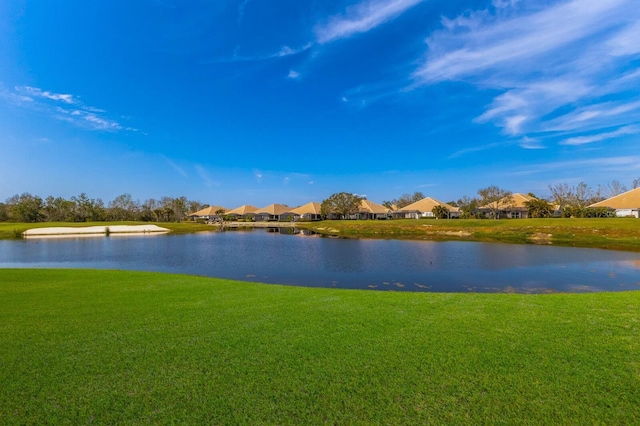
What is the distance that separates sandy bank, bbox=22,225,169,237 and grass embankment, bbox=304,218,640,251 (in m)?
28.0

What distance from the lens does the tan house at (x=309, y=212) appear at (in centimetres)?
8056

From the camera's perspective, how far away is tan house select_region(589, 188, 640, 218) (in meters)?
50.9

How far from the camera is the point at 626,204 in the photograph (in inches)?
2052

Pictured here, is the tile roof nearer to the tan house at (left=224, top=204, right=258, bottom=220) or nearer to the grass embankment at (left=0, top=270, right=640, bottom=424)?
the tan house at (left=224, top=204, right=258, bottom=220)

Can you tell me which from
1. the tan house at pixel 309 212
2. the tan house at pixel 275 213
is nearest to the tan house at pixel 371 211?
the tan house at pixel 309 212

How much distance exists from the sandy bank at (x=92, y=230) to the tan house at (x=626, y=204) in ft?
236

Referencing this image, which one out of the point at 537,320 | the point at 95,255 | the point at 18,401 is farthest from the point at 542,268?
the point at 95,255

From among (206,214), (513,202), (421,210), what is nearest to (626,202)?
(513,202)

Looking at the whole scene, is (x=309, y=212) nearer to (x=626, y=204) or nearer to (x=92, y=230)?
(x=92, y=230)

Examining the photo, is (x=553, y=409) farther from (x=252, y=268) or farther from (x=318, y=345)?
(x=252, y=268)

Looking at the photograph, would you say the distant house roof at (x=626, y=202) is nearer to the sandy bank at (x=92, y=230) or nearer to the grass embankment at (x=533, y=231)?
the grass embankment at (x=533, y=231)

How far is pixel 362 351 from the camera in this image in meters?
3.94

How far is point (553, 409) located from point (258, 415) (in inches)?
102

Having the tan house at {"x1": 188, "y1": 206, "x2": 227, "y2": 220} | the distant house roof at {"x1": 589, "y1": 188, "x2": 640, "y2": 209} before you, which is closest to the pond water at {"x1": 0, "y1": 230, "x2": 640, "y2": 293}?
the distant house roof at {"x1": 589, "y1": 188, "x2": 640, "y2": 209}
